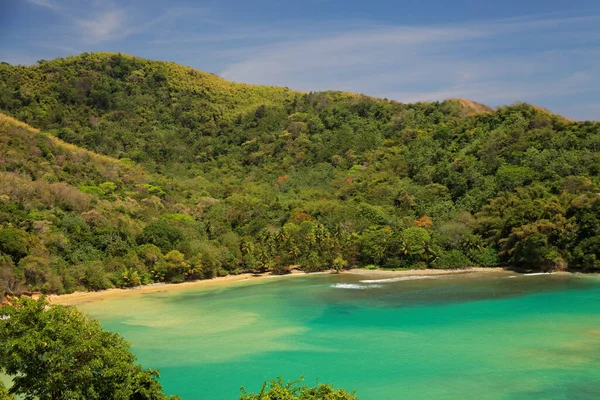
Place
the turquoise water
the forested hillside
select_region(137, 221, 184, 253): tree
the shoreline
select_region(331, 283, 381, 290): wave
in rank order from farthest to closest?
select_region(137, 221, 184, 253): tree, the forested hillside, select_region(331, 283, 381, 290): wave, the shoreline, the turquoise water

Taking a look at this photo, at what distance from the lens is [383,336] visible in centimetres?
2972

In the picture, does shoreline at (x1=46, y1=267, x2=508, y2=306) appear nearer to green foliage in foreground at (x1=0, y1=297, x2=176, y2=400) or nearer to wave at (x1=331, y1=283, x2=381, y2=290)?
wave at (x1=331, y1=283, x2=381, y2=290)

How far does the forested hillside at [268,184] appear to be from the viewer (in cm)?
4825

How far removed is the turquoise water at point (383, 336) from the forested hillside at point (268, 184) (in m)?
6.70

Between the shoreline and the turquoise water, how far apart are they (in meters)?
2.15

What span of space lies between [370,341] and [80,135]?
237 ft

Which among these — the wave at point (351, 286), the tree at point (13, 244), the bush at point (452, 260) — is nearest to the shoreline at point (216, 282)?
the bush at point (452, 260)

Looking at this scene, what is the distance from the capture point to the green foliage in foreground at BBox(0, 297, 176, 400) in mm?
13492

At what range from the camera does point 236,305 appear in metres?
39.3

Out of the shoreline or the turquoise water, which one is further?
the shoreline

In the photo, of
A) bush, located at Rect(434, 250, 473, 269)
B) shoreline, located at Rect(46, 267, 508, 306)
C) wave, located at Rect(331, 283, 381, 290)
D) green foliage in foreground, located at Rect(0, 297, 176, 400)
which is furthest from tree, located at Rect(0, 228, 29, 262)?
bush, located at Rect(434, 250, 473, 269)

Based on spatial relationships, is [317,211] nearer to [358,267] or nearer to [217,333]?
[358,267]

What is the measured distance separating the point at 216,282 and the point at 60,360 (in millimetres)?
37451

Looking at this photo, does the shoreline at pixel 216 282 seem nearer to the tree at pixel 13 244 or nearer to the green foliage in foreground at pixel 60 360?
the tree at pixel 13 244
